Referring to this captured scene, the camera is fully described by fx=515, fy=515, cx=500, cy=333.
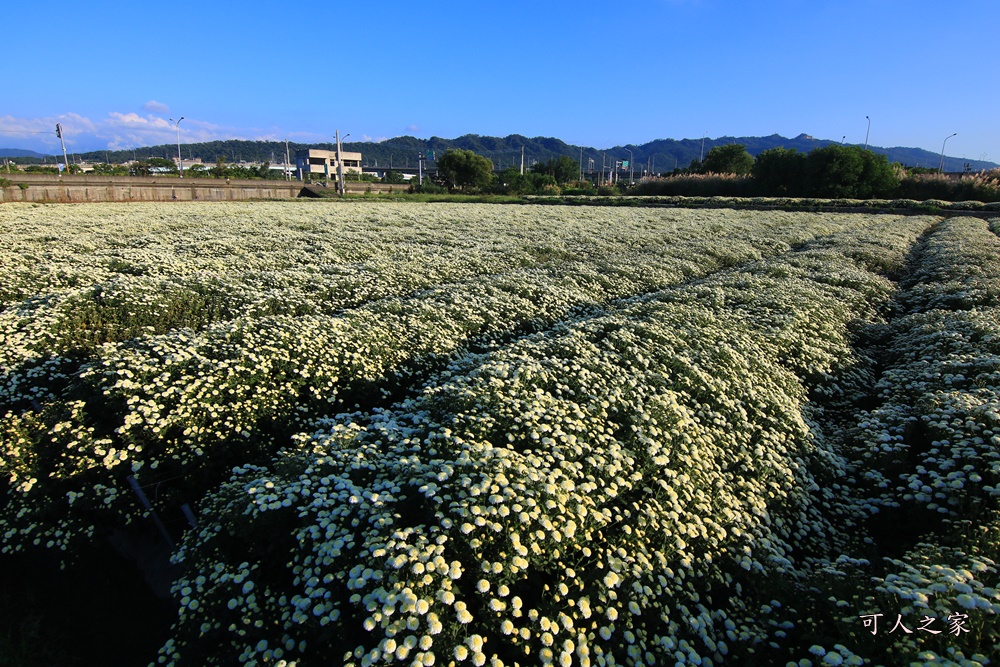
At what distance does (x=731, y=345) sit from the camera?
9398 mm

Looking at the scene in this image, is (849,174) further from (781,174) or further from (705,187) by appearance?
(705,187)

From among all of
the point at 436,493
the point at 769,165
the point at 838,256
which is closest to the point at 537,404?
the point at 436,493

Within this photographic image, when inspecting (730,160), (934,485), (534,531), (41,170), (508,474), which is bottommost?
(934,485)

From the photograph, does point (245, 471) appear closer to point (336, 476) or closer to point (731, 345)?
point (336, 476)

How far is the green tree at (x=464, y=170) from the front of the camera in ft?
334

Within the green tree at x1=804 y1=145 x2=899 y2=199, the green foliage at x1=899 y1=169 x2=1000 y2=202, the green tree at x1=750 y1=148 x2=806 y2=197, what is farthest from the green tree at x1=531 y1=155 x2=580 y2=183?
Answer: the green foliage at x1=899 y1=169 x2=1000 y2=202

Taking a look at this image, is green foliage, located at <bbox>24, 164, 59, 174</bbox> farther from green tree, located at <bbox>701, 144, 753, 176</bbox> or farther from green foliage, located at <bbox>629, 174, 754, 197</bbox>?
green tree, located at <bbox>701, 144, 753, 176</bbox>

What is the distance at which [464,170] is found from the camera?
102m

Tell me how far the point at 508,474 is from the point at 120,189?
200ft

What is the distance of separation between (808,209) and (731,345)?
50.5 m

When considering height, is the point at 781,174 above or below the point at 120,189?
above

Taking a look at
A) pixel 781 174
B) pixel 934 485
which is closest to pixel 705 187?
pixel 781 174

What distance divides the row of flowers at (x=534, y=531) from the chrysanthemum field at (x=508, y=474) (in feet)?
0.11

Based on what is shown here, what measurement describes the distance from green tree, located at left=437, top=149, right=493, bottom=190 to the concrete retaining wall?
43.2 metres
